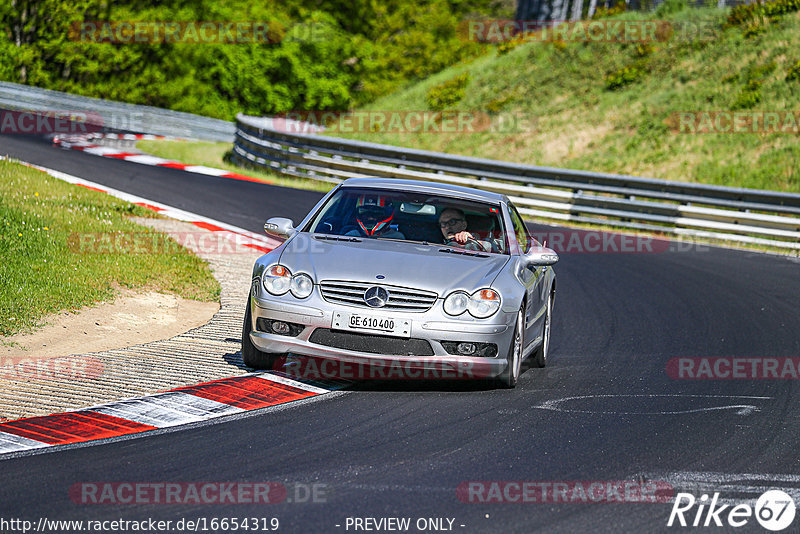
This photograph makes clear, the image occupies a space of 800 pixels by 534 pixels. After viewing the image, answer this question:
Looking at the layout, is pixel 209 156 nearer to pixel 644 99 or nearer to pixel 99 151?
pixel 99 151

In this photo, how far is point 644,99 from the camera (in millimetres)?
35906

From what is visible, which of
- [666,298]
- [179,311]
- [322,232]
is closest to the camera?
[322,232]

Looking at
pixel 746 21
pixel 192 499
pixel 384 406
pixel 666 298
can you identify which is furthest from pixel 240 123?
pixel 192 499

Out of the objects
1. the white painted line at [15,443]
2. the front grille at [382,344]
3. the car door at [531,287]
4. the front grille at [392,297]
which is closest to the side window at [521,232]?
the car door at [531,287]

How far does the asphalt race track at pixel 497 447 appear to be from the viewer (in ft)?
17.0

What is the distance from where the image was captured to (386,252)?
818 centimetres

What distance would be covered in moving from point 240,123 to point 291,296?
2050 centimetres

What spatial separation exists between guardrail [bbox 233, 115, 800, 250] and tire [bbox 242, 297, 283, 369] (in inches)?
549

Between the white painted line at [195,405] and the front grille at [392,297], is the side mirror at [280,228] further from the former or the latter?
the white painted line at [195,405]

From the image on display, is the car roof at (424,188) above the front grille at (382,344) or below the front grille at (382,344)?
above

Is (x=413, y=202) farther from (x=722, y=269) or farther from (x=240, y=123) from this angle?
(x=240, y=123)

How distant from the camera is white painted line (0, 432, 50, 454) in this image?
19.3ft

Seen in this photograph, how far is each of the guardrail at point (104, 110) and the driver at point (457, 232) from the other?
26.7m

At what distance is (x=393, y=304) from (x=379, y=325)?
18 centimetres
